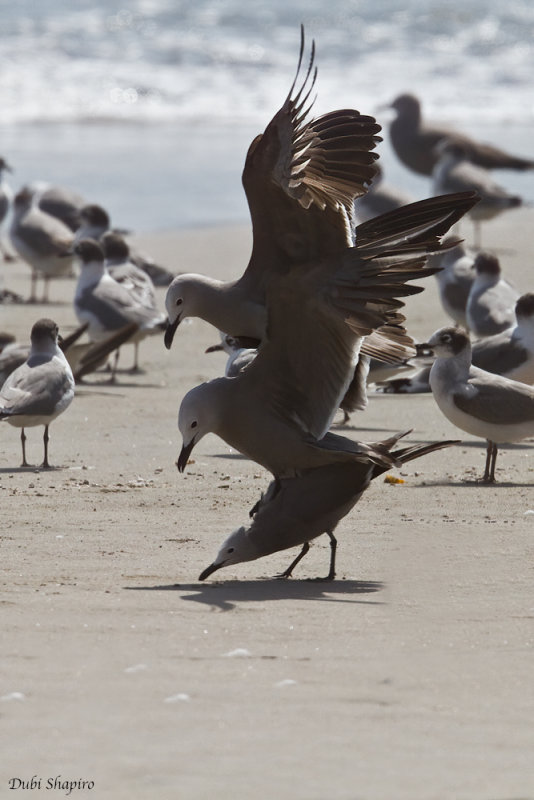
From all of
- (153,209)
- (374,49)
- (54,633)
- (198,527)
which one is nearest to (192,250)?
(153,209)

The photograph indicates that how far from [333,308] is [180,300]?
3.26 feet

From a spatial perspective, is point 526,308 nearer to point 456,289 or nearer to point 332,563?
Result: point 456,289

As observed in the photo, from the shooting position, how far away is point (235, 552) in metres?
5.28

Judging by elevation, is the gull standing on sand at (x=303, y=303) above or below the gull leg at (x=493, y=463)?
above

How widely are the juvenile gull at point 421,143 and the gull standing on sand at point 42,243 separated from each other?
6240 millimetres

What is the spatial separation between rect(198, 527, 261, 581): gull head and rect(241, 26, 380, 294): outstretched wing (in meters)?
1.12

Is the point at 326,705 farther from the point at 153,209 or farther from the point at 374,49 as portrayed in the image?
the point at 374,49


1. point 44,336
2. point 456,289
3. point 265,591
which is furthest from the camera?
point 456,289

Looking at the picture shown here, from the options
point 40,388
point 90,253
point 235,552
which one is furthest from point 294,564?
point 90,253

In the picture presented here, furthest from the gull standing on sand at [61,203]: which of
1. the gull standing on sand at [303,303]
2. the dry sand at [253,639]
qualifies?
the gull standing on sand at [303,303]

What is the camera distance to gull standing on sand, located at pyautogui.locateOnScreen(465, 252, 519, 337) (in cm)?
1014

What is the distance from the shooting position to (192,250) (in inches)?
579

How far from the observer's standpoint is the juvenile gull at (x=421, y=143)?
60.5 feet

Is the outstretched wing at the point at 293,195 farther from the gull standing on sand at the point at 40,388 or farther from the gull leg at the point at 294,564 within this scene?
the gull standing on sand at the point at 40,388
